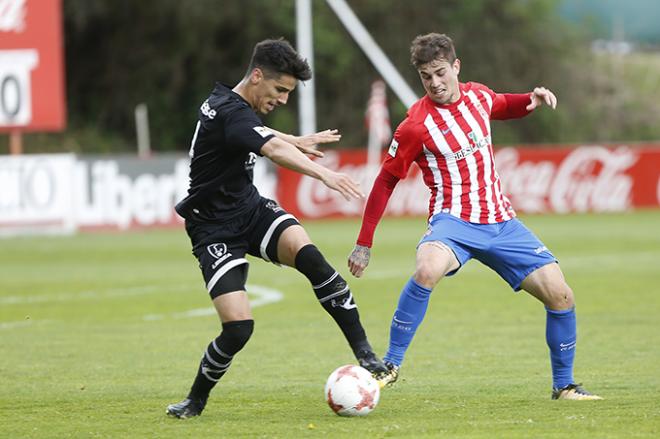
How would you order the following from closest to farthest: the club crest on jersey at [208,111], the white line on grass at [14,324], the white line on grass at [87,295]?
the club crest on jersey at [208,111], the white line on grass at [14,324], the white line on grass at [87,295]

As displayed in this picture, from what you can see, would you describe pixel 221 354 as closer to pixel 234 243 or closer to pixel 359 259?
pixel 234 243

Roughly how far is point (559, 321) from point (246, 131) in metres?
2.32

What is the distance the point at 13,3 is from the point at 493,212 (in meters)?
20.0

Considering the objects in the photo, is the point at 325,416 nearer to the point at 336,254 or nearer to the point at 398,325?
the point at 398,325

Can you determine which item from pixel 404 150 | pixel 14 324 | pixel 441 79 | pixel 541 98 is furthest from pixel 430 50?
pixel 14 324

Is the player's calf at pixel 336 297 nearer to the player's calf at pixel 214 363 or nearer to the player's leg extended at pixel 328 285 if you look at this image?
the player's leg extended at pixel 328 285

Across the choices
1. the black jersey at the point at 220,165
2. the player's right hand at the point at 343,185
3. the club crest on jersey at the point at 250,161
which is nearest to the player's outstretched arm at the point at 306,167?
the player's right hand at the point at 343,185

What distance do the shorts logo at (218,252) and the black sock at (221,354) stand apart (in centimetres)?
39

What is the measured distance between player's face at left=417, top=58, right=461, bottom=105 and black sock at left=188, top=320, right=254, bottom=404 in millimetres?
1851

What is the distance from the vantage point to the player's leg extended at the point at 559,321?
7.75 metres

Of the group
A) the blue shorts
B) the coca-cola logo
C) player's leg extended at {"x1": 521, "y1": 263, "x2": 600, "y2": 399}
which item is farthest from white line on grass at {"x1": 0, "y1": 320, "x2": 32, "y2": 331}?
the coca-cola logo

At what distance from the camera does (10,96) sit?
25812 mm

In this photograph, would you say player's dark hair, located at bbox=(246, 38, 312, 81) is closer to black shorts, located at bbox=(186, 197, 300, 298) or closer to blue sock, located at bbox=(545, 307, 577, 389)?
black shorts, located at bbox=(186, 197, 300, 298)

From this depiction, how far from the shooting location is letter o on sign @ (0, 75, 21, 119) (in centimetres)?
2579
